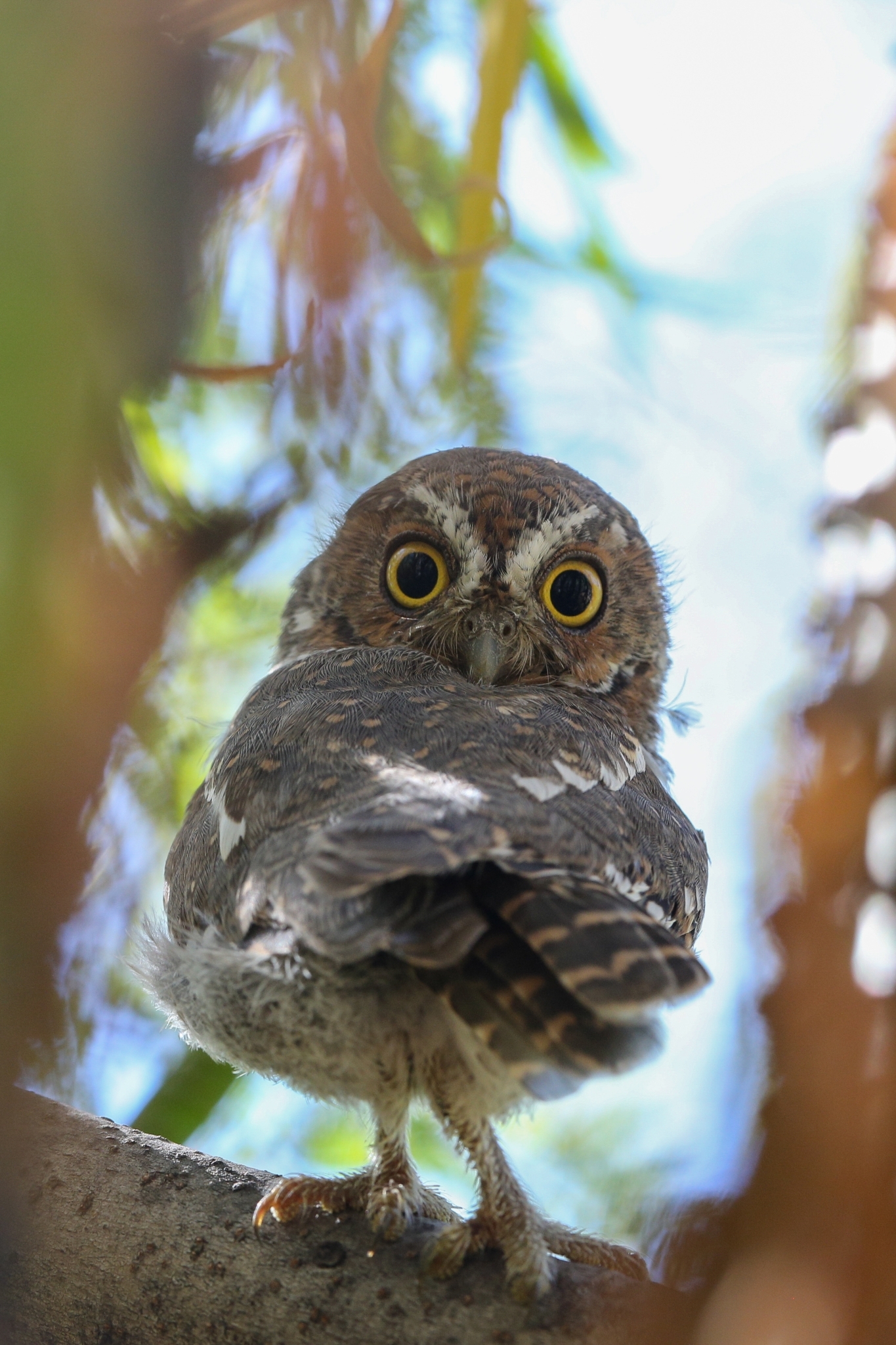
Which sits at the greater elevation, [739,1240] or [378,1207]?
[378,1207]

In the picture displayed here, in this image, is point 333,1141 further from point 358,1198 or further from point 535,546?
point 535,546

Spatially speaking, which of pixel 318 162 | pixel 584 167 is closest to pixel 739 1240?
pixel 318 162

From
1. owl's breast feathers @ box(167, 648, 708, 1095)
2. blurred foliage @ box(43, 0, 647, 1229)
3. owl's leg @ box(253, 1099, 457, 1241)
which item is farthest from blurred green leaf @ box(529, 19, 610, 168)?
owl's leg @ box(253, 1099, 457, 1241)

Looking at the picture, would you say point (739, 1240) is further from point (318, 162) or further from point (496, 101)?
point (496, 101)

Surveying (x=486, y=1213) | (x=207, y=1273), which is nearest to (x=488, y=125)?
(x=486, y=1213)

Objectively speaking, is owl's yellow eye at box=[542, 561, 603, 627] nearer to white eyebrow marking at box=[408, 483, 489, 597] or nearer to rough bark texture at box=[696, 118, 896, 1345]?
white eyebrow marking at box=[408, 483, 489, 597]

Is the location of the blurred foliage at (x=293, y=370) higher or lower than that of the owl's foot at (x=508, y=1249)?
higher

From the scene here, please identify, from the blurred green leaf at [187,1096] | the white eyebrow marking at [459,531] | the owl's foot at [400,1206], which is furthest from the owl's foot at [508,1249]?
the white eyebrow marking at [459,531]

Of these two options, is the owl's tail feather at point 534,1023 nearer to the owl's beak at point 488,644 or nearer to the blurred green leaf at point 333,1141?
the owl's beak at point 488,644
